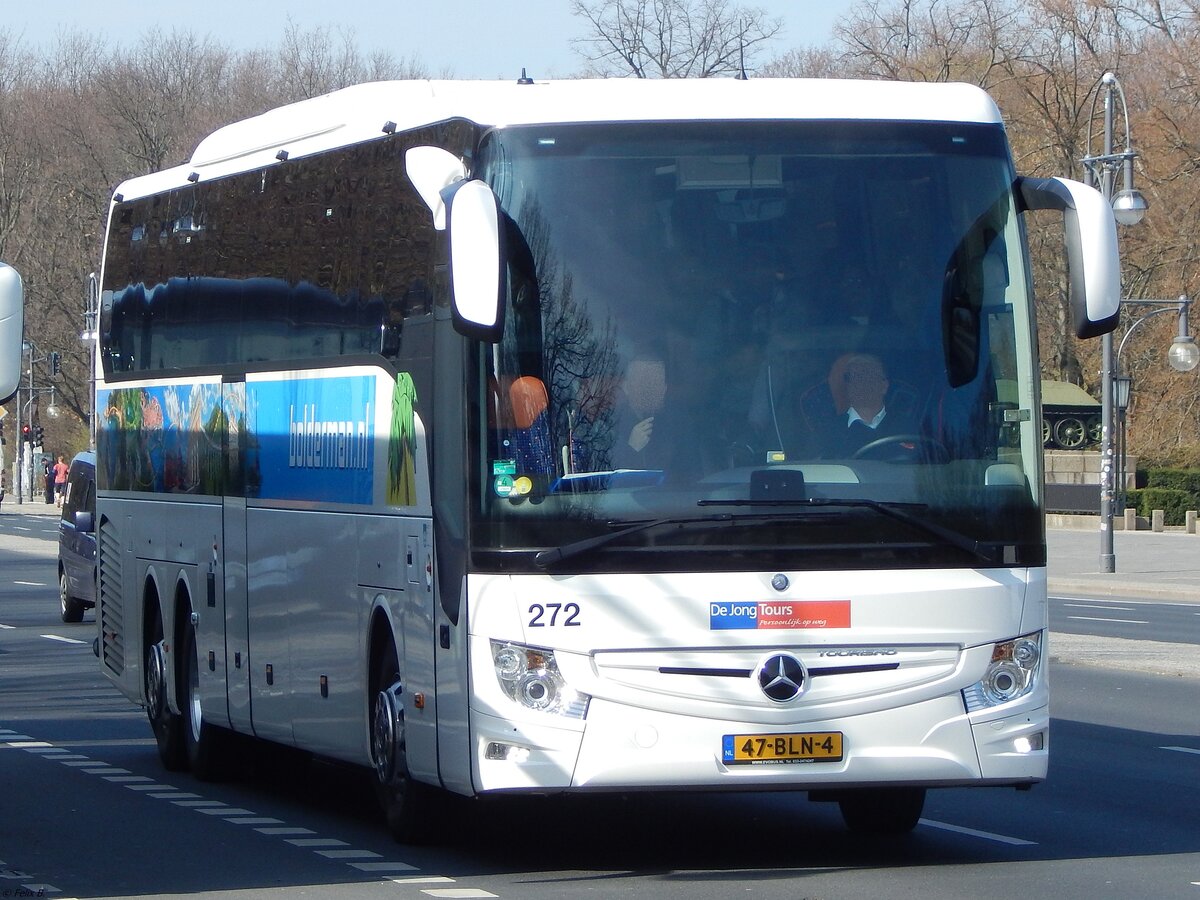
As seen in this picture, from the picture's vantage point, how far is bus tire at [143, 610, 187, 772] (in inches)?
530

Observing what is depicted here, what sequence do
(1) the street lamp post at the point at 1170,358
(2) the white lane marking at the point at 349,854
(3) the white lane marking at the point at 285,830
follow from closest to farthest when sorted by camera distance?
(2) the white lane marking at the point at 349,854, (3) the white lane marking at the point at 285,830, (1) the street lamp post at the point at 1170,358

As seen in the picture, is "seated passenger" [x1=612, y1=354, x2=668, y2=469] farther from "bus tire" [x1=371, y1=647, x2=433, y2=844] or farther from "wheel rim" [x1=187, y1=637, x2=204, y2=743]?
"wheel rim" [x1=187, y1=637, x2=204, y2=743]

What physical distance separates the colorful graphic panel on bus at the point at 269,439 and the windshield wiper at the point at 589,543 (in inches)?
39.6

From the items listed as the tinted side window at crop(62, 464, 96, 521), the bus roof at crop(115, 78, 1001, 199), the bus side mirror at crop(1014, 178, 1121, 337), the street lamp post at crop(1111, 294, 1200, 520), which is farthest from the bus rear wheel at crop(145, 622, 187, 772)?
the street lamp post at crop(1111, 294, 1200, 520)

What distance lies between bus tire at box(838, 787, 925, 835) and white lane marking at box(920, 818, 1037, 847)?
0.26 m

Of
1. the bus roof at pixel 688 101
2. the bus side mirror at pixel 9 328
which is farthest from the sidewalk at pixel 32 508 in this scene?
the bus side mirror at pixel 9 328

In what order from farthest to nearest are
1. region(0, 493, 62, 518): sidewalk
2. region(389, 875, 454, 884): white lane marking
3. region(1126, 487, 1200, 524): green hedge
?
region(0, 493, 62, 518): sidewalk
region(1126, 487, 1200, 524): green hedge
region(389, 875, 454, 884): white lane marking

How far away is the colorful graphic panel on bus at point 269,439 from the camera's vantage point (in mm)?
9969

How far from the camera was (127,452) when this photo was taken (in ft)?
49.3

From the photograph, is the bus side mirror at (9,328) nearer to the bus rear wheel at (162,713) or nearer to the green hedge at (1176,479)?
the bus rear wheel at (162,713)

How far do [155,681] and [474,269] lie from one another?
650 centimetres

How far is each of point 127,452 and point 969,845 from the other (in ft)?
23.6

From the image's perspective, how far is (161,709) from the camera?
13.8 m

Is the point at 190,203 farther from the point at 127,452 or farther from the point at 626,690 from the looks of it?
the point at 626,690
